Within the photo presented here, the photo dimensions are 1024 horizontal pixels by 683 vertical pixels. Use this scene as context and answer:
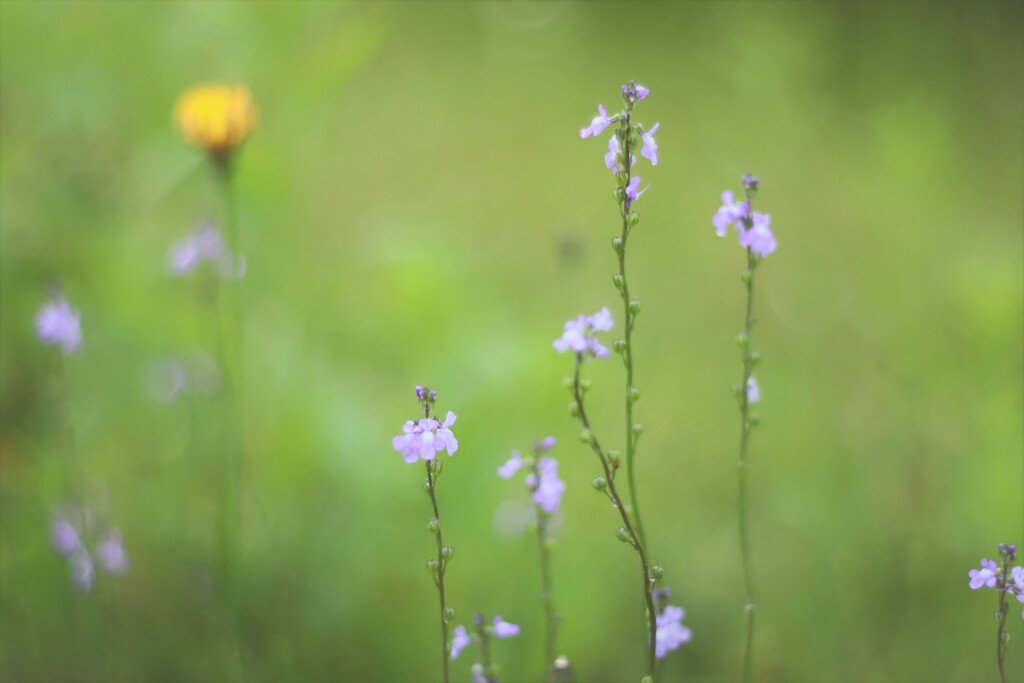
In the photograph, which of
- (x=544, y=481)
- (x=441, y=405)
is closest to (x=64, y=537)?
(x=441, y=405)

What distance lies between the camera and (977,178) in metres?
3.10

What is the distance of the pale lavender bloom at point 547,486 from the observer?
102 cm

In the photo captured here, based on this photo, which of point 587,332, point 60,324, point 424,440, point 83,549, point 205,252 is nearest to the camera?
point 424,440

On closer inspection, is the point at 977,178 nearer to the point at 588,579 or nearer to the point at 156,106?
the point at 588,579

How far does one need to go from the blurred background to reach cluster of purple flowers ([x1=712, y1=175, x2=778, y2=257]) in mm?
632

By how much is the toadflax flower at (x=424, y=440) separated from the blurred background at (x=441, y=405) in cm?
80

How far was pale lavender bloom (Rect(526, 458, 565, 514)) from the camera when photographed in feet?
3.35

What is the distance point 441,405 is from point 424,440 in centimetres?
94

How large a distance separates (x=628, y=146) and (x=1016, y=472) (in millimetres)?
1189

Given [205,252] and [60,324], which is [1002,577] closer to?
[60,324]

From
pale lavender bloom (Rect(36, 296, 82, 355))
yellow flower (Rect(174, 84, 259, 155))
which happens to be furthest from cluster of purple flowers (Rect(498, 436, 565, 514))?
yellow flower (Rect(174, 84, 259, 155))

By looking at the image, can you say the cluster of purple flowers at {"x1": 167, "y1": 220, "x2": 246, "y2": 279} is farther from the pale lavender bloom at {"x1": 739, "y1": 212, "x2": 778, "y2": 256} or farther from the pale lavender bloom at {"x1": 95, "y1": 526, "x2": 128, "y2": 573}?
the pale lavender bloom at {"x1": 739, "y1": 212, "x2": 778, "y2": 256}

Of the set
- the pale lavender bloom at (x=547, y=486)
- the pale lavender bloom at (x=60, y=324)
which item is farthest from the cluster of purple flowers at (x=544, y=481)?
the pale lavender bloom at (x=60, y=324)

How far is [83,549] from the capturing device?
4.91 ft
